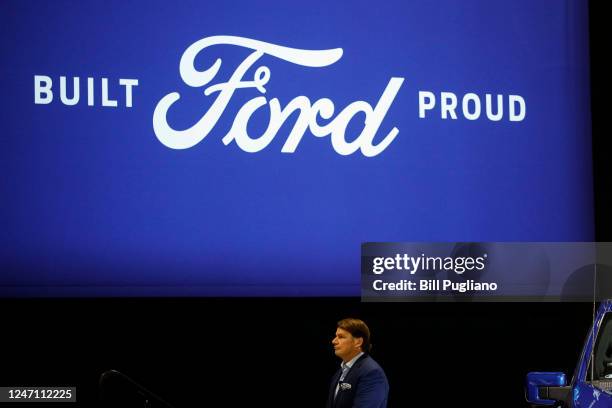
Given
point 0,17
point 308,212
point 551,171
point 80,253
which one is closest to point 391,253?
point 308,212

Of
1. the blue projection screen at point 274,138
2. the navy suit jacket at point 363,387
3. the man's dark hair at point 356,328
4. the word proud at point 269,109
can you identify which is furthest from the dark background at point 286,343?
the navy suit jacket at point 363,387

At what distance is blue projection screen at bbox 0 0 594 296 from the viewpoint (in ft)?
19.7

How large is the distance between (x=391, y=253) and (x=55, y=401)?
237 cm

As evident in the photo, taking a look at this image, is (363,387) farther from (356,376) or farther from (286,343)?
(286,343)

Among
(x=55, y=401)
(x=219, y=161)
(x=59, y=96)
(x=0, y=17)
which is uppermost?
(x=0, y=17)

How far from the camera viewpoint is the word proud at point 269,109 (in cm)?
624

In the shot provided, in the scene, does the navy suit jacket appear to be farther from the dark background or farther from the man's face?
Answer: the dark background

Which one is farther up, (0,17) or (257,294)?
(0,17)

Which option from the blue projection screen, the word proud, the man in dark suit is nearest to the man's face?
the man in dark suit

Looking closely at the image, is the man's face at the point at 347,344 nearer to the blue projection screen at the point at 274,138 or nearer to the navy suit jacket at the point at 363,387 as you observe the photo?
the navy suit jacket at the point at 363,387

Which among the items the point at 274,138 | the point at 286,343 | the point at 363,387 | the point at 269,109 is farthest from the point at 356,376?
the point at 269,109

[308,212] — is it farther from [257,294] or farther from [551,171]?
[551,171]

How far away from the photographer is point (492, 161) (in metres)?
6.55

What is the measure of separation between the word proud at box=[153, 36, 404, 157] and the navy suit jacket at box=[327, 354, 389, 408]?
2.34 metres
